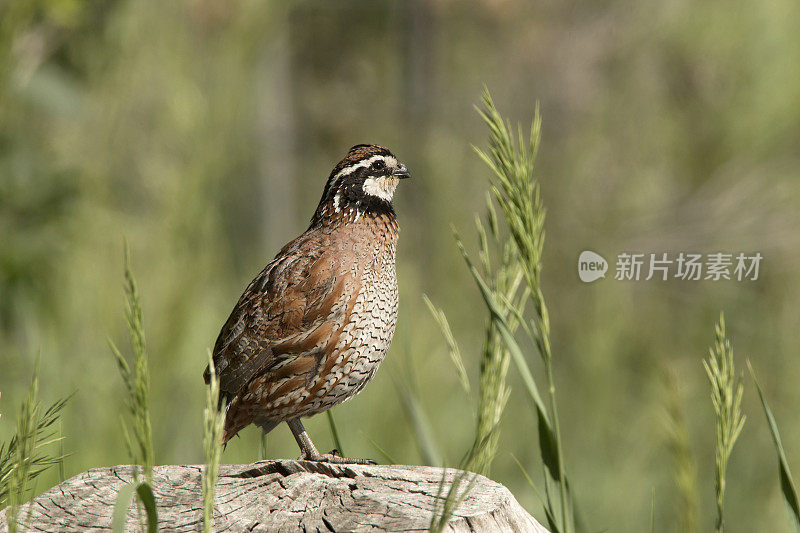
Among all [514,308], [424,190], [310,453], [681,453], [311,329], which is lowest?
[681,453]

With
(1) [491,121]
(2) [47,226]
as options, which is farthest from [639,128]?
(1) [491,121]

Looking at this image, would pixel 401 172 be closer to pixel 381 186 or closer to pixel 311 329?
pixel 381 186

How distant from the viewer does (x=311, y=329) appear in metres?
1.94

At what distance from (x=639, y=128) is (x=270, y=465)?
12.3 feet

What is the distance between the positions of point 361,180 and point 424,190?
313 cm

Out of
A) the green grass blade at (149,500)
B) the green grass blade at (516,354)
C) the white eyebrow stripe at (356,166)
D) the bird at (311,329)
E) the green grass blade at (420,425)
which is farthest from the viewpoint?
the white eyebrow stripe at (356,166)

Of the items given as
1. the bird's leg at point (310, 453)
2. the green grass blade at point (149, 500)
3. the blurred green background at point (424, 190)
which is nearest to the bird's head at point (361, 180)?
the blurred green background at point (424, 190)

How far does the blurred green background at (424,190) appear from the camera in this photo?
2.79 meters

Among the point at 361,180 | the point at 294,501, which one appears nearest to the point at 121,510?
the point at 294,501

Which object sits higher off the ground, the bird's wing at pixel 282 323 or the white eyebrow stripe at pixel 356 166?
the white eyebrow stripe at pixel 356 166

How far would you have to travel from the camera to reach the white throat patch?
2.07m

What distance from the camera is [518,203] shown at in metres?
1.33

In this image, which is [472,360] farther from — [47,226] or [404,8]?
[404,8]

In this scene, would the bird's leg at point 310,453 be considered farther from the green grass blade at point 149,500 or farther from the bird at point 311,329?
the green grass blade at point 149,500
